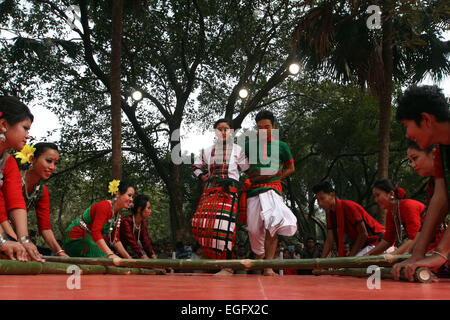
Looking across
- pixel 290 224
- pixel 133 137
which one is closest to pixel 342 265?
pixel 290 224

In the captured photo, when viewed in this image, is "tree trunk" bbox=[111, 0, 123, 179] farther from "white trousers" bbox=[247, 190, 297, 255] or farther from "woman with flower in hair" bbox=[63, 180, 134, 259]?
"white trousers" bbox=[247, 190, 297, 255]

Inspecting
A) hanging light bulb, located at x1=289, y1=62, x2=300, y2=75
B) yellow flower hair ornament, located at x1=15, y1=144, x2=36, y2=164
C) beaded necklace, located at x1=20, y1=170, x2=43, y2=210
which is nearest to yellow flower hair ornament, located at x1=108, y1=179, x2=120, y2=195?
beaded necklace, located at x1=20, y1=170, x2=43, y2=210

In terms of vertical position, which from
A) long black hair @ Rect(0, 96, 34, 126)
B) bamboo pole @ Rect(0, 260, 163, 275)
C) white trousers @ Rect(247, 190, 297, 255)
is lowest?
bamboo pole @ Rect(0, 260, 163, 275)

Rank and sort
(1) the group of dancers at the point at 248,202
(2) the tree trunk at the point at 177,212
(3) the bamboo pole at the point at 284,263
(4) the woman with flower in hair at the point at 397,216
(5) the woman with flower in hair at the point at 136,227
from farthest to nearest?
(2) the tree trunk at the point at 177,212 → (5) the woman with flower in hair at the point at 136,227 → (4) the woman with flower in hair at the point at 397,216 → (3) the bamboo pole at the point at 284,263 → (1) the group of dancers at the point at 248,202

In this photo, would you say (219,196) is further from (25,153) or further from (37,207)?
(25,153)

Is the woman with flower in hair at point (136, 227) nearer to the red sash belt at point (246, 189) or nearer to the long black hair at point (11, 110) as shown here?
the red sash belt at point (246, 189)

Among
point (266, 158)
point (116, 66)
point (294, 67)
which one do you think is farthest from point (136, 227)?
point (294, 67)

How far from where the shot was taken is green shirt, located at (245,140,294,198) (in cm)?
438

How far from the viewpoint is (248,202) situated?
14.6 ft


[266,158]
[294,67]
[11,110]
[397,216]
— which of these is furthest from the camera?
[294,67]

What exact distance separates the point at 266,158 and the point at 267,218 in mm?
611

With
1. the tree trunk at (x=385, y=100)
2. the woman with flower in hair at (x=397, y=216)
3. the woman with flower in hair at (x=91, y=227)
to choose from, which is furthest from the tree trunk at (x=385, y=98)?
the woman with flower in hair at (x=91, y=227)

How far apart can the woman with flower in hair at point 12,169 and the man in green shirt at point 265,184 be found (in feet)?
7.07

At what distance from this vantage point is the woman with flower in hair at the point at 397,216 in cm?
370
